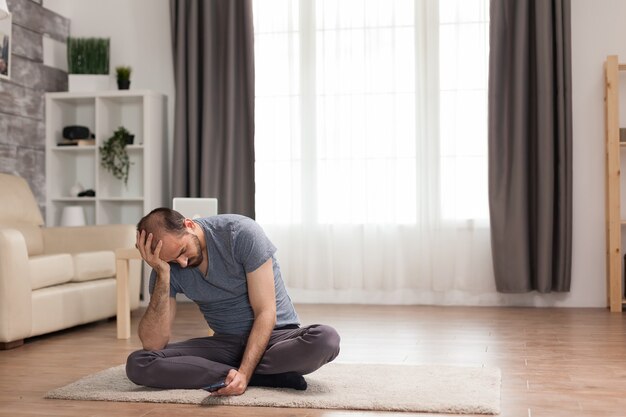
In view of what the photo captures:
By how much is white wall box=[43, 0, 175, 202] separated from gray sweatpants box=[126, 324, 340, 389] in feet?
11.5

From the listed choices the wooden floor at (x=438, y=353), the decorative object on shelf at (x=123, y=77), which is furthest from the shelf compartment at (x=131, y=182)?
the wooden floor at (x=438, y=353)

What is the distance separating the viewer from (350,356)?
379 cm

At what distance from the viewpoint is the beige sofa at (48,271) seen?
418 cm

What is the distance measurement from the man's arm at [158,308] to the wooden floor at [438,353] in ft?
0.73

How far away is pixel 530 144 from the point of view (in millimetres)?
5660

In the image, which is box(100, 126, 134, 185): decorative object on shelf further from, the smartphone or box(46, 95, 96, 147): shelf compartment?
the smartphone

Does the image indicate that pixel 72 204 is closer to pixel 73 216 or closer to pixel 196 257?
pixel 73 216

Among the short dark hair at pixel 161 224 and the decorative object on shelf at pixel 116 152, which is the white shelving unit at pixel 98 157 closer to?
the decorative object on shelf at pixel 116 152

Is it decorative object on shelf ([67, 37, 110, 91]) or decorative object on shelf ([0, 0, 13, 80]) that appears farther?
decorative object on shelf ([67, 37, 110, 91])

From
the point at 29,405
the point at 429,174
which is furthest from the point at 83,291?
the point at 429,174

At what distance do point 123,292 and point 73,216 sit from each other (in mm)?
1742

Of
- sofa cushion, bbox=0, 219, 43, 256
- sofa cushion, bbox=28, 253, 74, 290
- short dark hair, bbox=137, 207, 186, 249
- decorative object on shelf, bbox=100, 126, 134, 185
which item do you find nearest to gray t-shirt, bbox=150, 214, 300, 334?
short dark hair, bbox=137, 207, 186, 249

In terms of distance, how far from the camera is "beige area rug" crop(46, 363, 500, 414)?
2.75 metres

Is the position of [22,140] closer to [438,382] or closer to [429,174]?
[429,174]
